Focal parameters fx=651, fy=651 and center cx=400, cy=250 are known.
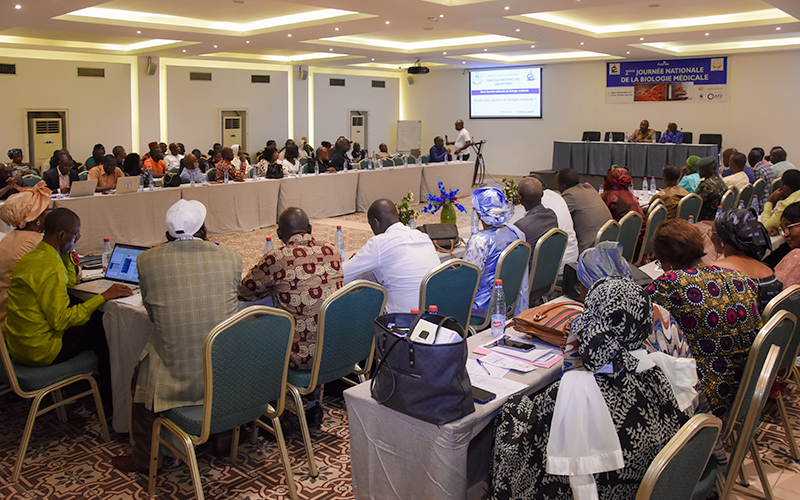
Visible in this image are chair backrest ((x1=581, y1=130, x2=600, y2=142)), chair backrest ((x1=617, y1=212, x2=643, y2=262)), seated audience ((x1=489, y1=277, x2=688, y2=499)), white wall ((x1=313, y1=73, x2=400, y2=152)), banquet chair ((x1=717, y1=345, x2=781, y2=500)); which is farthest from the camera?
white wall ((x1=313, y1=73, x2=400, y2=152))

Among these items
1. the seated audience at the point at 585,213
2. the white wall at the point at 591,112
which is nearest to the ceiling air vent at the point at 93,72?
the white wall at the point at 591,112

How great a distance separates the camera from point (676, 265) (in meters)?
2.83

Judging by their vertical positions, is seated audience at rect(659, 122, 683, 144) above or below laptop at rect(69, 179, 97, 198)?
above

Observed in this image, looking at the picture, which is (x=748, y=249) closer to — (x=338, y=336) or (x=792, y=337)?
(x=792, y=337)

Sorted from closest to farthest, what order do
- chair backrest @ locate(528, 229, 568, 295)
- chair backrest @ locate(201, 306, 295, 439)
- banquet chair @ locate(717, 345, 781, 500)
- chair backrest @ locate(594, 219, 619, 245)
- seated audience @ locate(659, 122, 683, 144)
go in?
banquet chair @ locate(717, 345, 781, 500), chair backrest @ locate(201, 306, 295, 439), chair backrest @ locate(528, 229, 568, 295), chair backrest @ locate(594, 219, 619, 245), seated audience @ locate(659, 122, 683, 144)

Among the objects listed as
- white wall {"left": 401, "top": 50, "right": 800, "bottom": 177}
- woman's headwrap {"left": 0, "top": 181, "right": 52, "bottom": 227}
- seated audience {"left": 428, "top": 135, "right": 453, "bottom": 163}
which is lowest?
woman's headwrap {"left": 0, "top": 181, "right": 52, "bottom": 227}

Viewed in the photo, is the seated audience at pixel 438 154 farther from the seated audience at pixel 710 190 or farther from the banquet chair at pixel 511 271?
the banquet chair at pixel 511 271

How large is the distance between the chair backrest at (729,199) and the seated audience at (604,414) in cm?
562

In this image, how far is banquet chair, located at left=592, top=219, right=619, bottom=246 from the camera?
4.95 meters

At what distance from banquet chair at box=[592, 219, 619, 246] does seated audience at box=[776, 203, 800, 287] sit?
1.17 meters

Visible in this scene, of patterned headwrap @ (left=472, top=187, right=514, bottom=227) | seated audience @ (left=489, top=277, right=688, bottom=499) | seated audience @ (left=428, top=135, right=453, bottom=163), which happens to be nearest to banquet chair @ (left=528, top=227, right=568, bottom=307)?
patterned headwrap @ (left=472, top=187, right=514, bottom=227)

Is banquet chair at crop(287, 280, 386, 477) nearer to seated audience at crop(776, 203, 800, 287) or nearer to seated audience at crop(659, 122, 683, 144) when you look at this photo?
seated audience at crop(776, 203, 800, 287)

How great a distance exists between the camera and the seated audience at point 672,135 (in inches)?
557

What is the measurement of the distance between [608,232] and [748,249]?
6.54 ft
